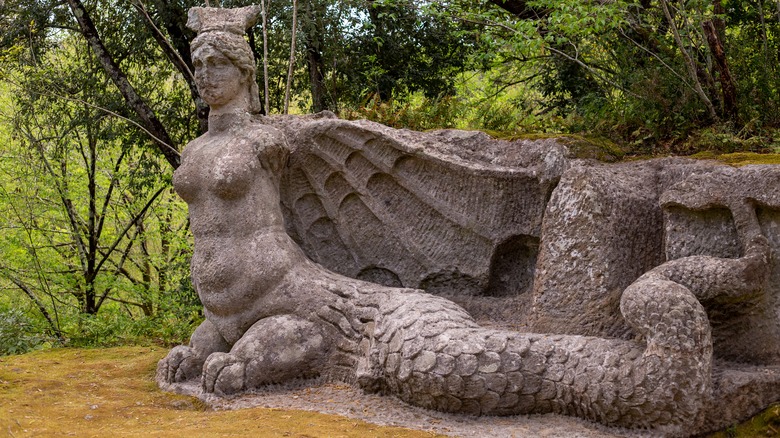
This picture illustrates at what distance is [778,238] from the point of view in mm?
3645

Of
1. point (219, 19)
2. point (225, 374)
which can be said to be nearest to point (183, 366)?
point (225, 374)

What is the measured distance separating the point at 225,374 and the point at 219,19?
226 centimetres

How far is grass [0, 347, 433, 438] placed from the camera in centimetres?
378

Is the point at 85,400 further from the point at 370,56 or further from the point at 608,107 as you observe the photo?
the point at 370,56

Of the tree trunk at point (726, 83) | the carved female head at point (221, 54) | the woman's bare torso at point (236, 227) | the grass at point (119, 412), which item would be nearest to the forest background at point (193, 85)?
the tree trunk at point (726, 83)

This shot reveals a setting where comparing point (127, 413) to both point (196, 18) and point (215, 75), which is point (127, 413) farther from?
point (196, 18)

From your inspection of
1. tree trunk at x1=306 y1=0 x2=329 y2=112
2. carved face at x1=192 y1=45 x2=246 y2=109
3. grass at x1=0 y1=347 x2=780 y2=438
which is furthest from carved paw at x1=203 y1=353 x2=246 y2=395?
tree trunk at x1=306 y1=0 x2=329 y2=112

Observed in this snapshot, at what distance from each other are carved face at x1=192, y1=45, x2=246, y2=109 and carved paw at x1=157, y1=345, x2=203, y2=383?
166 centimetres

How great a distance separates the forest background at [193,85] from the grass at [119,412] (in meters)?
2.54

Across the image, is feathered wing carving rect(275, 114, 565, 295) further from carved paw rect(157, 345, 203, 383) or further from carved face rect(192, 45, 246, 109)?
carved paw rect(157, 345, 203, 383)

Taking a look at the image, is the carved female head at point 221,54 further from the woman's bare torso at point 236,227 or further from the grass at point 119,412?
the grass at point 119,412

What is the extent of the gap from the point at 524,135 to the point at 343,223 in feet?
4.57

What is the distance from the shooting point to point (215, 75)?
16.3 feet

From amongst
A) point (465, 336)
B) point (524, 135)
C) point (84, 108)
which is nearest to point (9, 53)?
point (84, 108)
